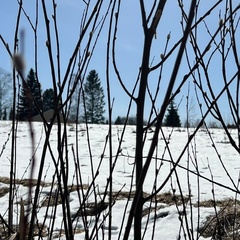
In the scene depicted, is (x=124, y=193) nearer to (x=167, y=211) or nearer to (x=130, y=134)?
(x=167, y=211)

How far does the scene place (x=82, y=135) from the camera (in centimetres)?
1237

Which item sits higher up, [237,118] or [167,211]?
[237,118]

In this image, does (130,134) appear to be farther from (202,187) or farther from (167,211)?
(167,211)

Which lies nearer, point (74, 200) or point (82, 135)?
point (74, 200)

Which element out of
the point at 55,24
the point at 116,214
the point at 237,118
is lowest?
the point at 116,214

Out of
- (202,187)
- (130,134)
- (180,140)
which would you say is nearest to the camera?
(202,187)

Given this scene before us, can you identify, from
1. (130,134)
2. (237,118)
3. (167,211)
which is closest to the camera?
(237,118)

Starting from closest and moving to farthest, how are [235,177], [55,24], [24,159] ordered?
[55,24] < [235,177] < [24,159]

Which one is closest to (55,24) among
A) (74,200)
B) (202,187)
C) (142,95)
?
(142,95)

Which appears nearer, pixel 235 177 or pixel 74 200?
pixel 74 200

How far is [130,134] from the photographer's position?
1356 cm

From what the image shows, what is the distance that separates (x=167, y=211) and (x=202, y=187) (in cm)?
150

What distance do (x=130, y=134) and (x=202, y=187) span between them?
8268 millimetres

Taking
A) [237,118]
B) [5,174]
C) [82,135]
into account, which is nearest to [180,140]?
[82,135]
